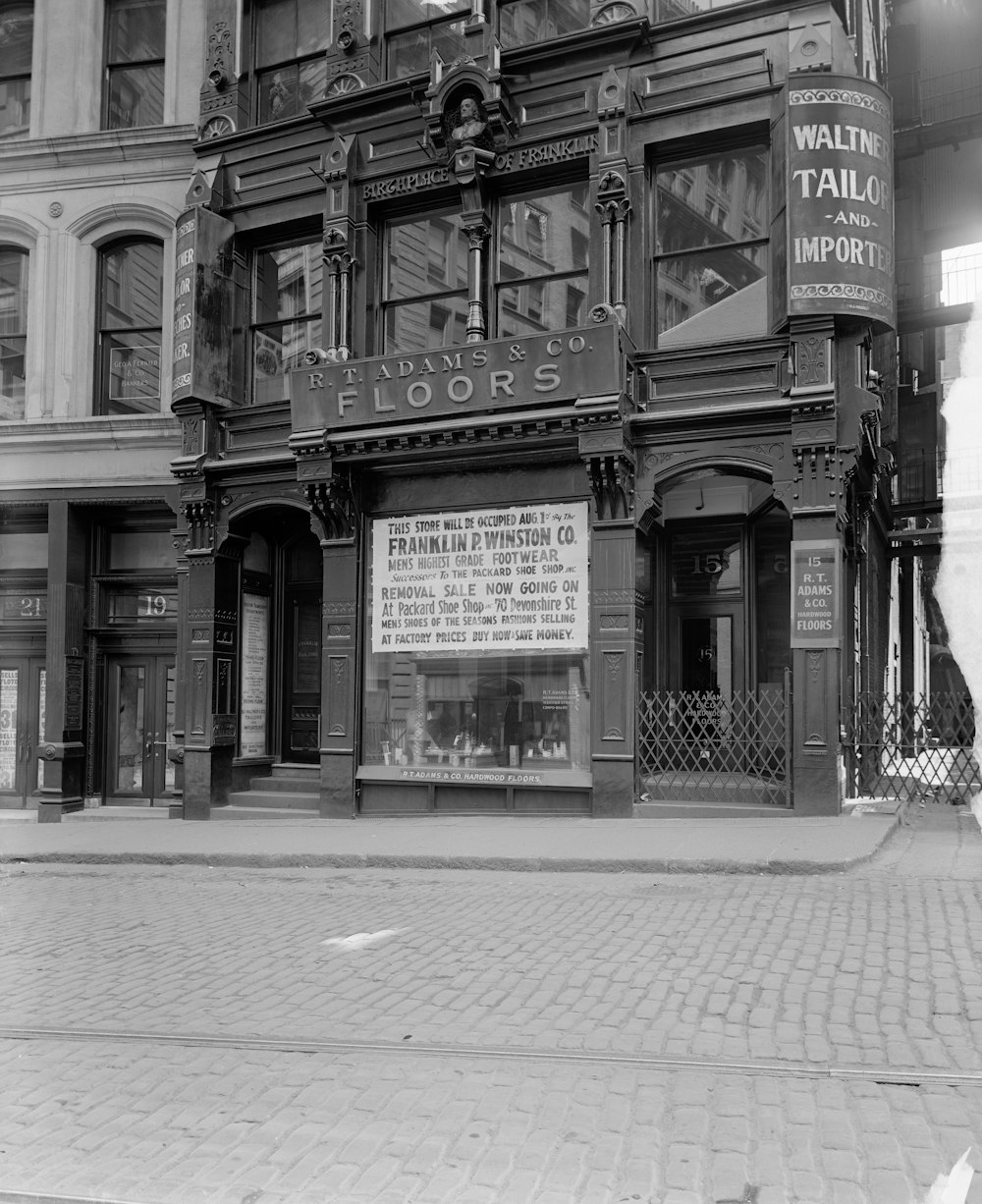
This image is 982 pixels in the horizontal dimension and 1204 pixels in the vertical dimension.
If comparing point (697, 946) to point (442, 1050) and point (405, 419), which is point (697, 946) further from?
point (405, 419)

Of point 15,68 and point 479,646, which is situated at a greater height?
point 15,68

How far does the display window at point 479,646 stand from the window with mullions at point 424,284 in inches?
109

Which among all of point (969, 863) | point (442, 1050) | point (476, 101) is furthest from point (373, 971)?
point (476, 101)

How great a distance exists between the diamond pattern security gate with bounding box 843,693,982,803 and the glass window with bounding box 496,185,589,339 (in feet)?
21.9

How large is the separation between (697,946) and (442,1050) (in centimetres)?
254

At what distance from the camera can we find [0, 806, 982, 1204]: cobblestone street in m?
4.20

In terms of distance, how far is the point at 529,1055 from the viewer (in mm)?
5441

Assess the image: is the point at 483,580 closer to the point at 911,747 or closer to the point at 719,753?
the point at 719,753

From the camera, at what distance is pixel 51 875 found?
40.8ft

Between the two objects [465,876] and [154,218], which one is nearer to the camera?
[465,876]

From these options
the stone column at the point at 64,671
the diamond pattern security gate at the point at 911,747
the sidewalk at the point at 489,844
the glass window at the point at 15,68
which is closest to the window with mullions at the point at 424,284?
the stone column at the point at 64,671

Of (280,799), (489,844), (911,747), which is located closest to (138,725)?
(280,799)

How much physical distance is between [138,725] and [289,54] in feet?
36.2

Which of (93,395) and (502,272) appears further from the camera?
(93,395)
